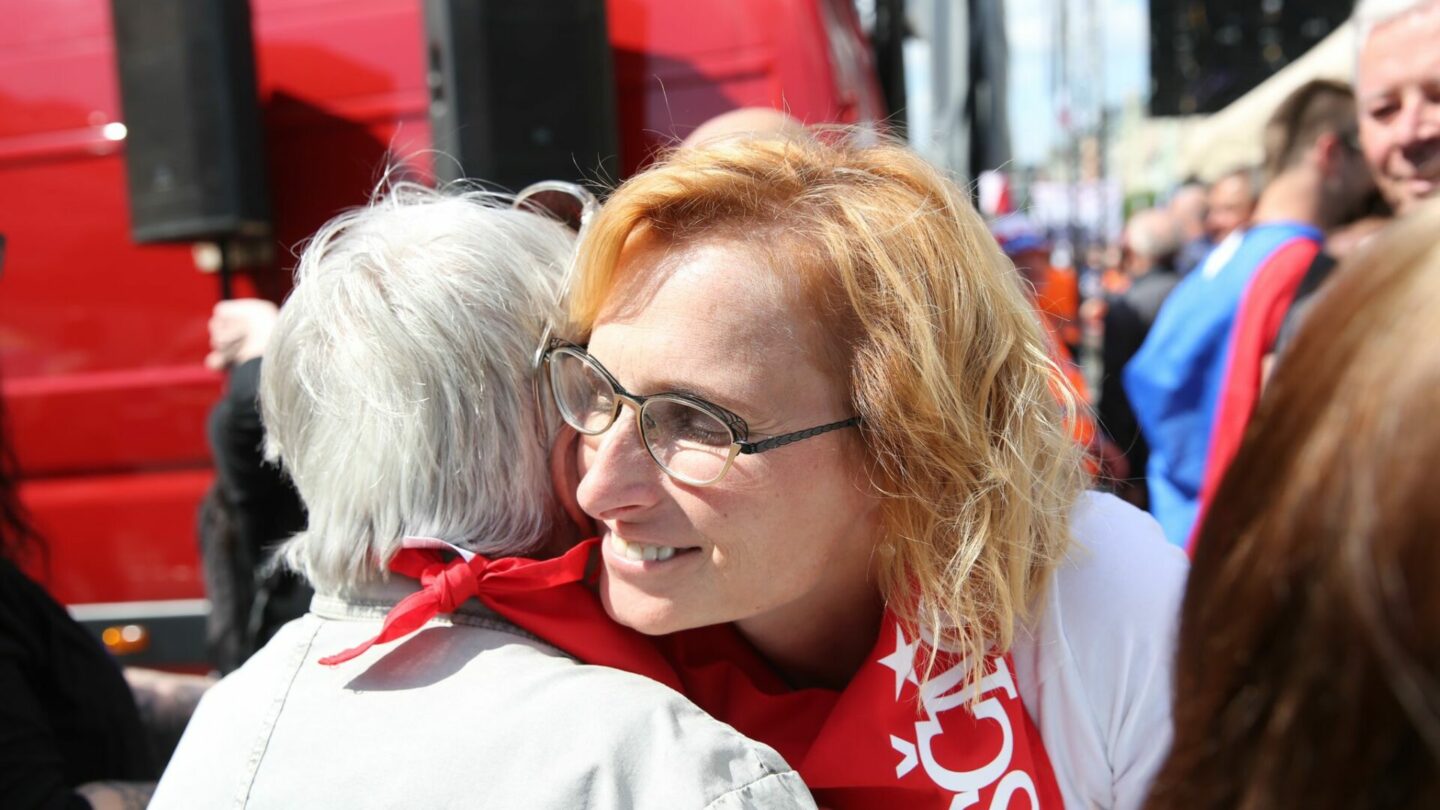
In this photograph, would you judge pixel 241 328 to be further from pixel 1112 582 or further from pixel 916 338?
pixel 1112 582

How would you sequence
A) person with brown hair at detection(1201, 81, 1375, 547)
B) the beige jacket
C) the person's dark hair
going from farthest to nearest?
the person's dark hair
person with brown hair at detection(1201, 81, 1375, 547)
the beige jacket

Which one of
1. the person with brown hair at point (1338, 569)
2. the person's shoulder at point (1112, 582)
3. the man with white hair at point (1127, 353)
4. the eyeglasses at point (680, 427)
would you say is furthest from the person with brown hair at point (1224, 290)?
the person with brown hair at point (1338, 569)

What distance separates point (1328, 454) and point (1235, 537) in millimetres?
83

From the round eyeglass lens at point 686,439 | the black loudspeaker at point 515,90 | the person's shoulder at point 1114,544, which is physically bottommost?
Result: the person's shoulder at point 1114,544

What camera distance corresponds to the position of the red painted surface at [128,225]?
3004 millimetres

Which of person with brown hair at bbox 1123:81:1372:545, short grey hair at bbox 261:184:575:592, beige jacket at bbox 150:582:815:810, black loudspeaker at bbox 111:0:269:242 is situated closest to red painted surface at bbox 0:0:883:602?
black loudspeaker at bbox 111:0:269:242

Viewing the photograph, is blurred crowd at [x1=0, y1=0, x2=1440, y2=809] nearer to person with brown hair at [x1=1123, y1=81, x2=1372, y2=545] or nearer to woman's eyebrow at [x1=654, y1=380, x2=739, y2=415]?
woman's eyebrow at [x1=654, y1=380, x2=739, y2=415]

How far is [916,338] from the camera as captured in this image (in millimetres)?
1188

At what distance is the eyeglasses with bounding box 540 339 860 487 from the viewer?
1.19 meters

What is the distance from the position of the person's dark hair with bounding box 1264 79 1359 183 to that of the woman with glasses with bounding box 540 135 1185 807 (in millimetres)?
1827

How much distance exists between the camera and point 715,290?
1.19 meters

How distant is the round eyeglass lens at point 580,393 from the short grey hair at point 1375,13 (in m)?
1.49

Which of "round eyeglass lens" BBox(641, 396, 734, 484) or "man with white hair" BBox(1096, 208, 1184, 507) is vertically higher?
"round eyeglass lens" BBox(641, 396, 734, 484)

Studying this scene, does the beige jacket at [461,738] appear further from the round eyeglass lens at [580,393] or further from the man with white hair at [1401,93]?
the man with white hair at [1401,93]
